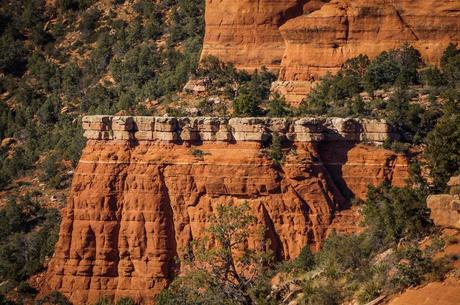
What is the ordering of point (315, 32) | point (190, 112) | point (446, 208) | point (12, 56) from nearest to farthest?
1. point (446, 208)
2. point (190, 112)
3. point (315, 32)
4. point (12, 56)

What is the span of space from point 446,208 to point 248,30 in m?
25.9

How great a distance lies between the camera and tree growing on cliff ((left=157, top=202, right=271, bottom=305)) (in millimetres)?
51406

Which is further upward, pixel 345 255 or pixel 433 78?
pixel 433 78

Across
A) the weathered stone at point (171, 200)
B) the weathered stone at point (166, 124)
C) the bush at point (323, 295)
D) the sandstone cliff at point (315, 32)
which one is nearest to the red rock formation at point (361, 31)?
the sandstone cliff at point (315, 32)

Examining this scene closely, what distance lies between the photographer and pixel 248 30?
69312mm

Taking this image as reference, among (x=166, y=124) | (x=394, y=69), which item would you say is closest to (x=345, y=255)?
(x=166, y=124)

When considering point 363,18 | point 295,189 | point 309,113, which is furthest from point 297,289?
point 363,18

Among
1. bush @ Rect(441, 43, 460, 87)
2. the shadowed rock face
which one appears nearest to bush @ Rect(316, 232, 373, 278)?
the shadowed rock face

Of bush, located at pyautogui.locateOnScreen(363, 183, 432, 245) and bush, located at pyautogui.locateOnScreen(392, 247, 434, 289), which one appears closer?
bush, located at pyautogui.locateOnScreen(392, 247, 434, 289)

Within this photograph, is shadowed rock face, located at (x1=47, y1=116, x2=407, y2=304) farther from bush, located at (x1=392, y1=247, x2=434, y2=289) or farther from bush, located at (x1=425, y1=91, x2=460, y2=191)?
bush, located at (x1=392, y1=247, x2=434, y2=289)

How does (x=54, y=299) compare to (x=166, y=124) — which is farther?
(x=54, y=299)

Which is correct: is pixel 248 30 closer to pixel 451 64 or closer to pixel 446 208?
pixel 451 64

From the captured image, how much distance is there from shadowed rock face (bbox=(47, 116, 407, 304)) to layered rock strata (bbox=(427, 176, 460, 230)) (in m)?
12.0

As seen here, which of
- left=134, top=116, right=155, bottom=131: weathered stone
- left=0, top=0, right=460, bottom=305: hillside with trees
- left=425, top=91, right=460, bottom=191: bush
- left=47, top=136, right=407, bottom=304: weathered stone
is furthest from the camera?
left=134, top=116, right=155, bottom=131: weathered stone
